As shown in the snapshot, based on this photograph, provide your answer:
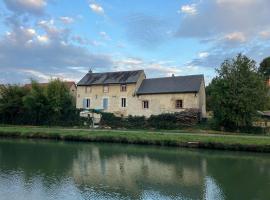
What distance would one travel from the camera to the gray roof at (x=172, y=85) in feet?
170

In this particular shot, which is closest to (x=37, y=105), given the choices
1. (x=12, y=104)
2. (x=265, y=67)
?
(x=12, y=104)

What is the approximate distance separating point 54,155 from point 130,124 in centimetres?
2513

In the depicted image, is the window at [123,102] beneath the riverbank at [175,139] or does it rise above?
above

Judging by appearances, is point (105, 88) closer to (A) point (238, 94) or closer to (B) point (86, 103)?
(B) point (86, 103)

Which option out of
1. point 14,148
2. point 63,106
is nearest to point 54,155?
point 14,148

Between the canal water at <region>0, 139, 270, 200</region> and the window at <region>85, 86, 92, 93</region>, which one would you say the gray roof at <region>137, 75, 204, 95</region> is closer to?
the window at <region>85, 86, 92, 93</region>

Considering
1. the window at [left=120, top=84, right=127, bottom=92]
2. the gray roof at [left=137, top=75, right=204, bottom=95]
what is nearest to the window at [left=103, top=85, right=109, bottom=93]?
the window at [left=120, top=84, right=127, bottom=92]

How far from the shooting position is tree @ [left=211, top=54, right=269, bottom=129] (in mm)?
43312

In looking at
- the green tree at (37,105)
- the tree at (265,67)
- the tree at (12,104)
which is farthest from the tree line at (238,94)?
the tree at (265,67)

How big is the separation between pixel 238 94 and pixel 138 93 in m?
15.6

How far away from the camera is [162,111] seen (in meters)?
52.8

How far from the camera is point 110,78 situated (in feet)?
191

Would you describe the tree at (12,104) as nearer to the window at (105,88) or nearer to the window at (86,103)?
the window at (86,103)

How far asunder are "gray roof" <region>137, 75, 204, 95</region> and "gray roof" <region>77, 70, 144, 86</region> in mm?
1761
